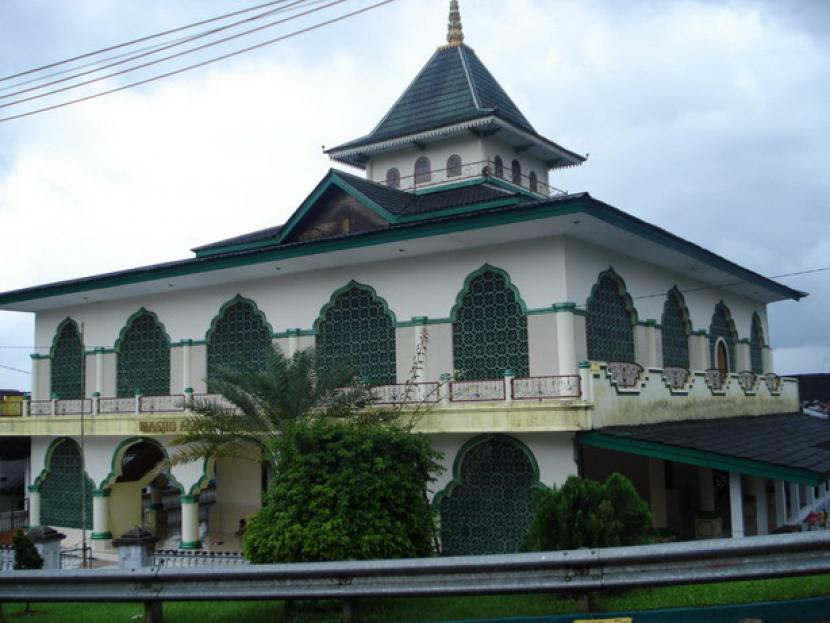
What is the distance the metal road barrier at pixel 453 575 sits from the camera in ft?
19.2

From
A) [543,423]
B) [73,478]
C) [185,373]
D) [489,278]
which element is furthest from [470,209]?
[73,478]

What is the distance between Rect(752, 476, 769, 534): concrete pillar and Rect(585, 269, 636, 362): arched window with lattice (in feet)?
13.1

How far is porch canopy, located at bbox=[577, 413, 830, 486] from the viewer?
45.0ft

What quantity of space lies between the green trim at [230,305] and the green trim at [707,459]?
929 centimetres

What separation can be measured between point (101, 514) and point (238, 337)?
20.9ft

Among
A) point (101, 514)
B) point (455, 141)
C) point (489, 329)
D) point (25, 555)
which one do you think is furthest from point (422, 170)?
point (25, 555)

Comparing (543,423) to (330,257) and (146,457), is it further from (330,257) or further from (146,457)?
(146,457)

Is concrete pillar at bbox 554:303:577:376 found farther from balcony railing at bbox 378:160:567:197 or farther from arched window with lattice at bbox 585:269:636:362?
balcony railing at bbox 378:160:567:197

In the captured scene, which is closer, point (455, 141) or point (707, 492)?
point (707, 492)

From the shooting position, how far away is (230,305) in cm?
2222

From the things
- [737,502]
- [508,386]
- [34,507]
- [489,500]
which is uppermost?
[508,386]

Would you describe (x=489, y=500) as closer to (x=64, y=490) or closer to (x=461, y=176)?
(x=461, y=176)

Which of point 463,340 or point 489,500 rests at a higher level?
point 463,340

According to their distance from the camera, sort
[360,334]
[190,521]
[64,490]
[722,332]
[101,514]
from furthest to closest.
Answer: [722,332]
[64,490]
[101,514]
[190,521]
[360,334]
